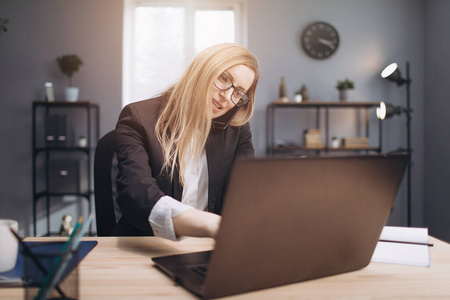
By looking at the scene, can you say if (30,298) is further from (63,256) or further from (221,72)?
(221,72)

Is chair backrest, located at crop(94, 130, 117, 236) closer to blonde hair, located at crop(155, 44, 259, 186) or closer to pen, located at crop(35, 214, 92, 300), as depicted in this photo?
blonde hair, located at crop(155, 44, 259, 186)

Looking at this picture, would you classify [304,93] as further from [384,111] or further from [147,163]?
[147,163]

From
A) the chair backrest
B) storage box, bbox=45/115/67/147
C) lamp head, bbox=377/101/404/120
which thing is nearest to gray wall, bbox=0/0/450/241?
storage box, bbox=45/115/67/147

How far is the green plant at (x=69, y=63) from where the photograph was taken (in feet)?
11.2

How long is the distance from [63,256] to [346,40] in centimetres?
387

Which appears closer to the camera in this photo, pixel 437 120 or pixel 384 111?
pixel 384 111

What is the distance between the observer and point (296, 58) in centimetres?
371

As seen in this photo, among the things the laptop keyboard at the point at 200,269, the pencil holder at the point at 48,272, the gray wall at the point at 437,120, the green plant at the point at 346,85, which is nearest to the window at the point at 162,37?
the green plant at the point at 346,85

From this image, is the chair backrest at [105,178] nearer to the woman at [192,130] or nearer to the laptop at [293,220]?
the woman at [192,130]

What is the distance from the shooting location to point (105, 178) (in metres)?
1.08

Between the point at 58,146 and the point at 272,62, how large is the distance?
7.77ft

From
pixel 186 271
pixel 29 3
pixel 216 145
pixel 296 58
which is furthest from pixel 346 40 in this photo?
pixel 186 271

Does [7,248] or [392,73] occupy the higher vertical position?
[392,73]

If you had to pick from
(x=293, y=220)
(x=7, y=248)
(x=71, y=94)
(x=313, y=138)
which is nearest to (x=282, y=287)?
(x=293, y=220)
